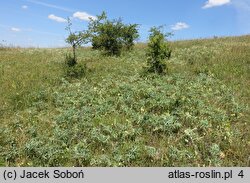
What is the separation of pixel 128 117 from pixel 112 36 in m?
14.1

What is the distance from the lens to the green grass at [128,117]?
25.9ft

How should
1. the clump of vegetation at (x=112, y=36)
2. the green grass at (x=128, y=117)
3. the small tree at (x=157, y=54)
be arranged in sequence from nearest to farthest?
the green grass at (x=128, y=117) → the small tree at (x=157, y=54) → the clump of vegetation at (x=112, y=36)

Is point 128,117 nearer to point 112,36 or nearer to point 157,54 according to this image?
point 157,54

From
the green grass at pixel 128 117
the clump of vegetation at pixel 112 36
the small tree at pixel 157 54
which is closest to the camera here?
the green grass at pixel 128 117

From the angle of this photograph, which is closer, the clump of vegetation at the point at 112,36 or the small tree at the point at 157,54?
the small tree at the point at 157,54

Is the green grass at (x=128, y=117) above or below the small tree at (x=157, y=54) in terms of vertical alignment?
below

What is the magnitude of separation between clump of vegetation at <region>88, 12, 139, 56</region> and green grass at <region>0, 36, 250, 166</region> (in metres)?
6.06

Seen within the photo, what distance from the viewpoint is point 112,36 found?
23359 millimetres

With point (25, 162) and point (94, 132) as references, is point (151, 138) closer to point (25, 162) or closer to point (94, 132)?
point (94, 132)

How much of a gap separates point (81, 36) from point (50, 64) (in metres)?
2.51

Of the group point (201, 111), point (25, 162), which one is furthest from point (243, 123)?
point (25, 162)

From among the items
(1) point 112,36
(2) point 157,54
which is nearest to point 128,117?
(2) point 157,54

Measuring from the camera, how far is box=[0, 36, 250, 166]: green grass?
7.89 m

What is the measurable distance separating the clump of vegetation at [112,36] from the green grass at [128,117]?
6064mm
